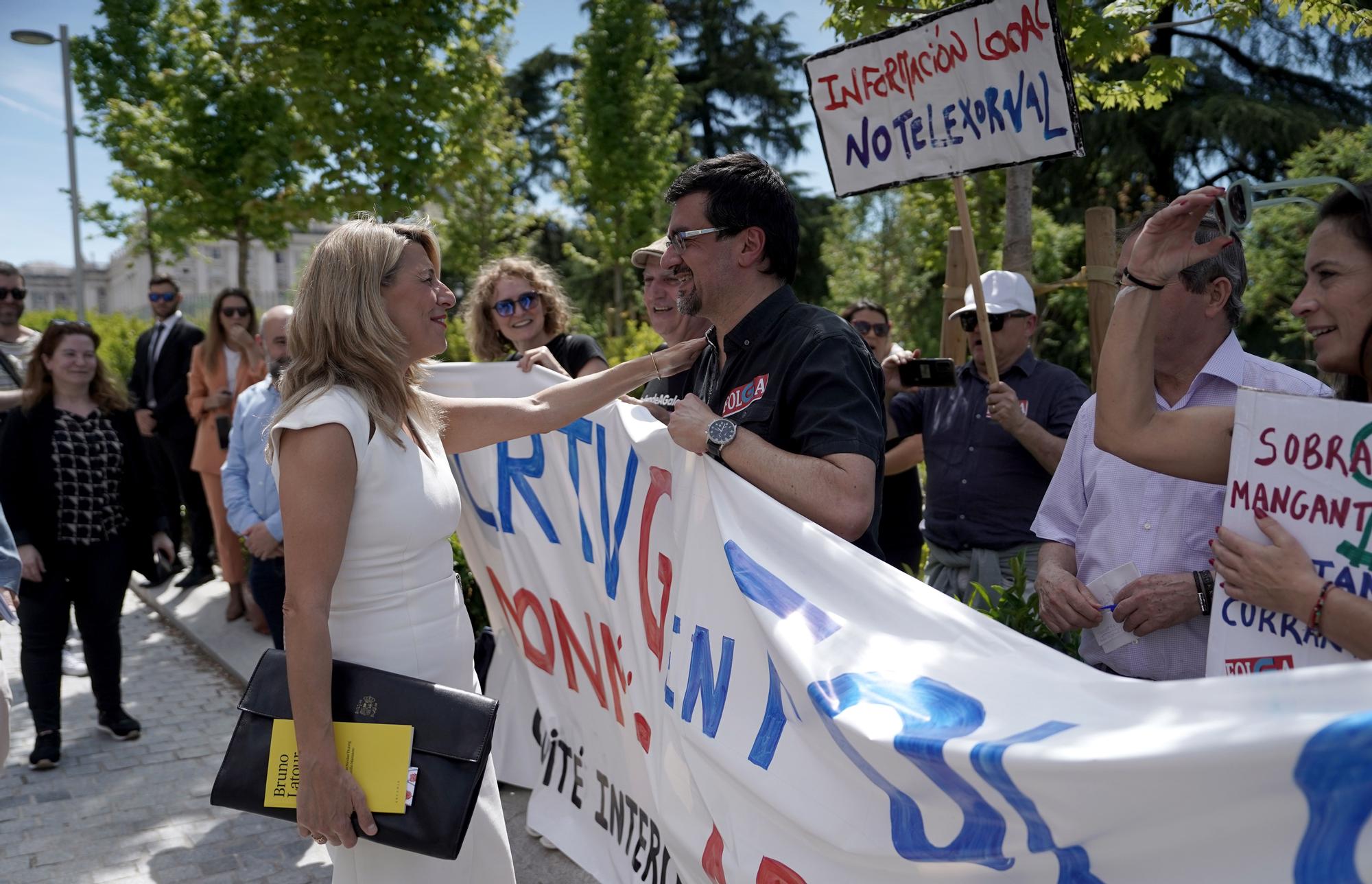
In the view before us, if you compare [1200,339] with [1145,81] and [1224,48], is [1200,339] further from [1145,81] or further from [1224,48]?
[1224,48]

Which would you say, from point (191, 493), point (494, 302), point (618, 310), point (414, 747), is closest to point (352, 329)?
point (414, 747)

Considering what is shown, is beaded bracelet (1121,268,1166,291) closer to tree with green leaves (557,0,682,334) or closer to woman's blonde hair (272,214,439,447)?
woman's blonde hair (272,214,439,447)

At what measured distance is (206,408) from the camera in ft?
25.8

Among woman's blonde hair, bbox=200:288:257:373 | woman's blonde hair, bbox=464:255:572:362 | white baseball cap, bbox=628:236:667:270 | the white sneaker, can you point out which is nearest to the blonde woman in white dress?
white baseball cap, bbox=628:236:667:270

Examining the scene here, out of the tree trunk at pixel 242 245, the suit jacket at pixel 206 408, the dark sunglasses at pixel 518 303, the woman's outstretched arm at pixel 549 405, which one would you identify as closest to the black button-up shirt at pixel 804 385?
the woman's outstretched arm at pixel 549 405

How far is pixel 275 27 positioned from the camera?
999 centimetres

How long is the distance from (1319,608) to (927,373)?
8.60 ft

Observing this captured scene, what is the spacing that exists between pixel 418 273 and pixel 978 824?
189 cm

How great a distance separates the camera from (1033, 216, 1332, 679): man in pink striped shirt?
233 centimetres

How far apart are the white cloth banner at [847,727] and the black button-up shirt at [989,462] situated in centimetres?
170

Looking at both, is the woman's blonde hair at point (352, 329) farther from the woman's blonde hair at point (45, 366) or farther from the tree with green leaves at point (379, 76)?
the tree with green leaves at point (379, 76)

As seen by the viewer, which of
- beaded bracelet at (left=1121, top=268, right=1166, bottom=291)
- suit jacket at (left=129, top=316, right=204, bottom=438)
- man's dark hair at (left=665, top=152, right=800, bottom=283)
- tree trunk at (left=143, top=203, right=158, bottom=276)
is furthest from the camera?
tree trunk at (left=143, top=203, right=158, bottom=276)

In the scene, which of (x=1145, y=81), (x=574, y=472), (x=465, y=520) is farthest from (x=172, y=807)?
(x=1145, y=81)

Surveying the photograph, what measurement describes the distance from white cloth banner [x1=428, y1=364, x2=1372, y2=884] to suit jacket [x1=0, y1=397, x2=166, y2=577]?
9.92 ft
